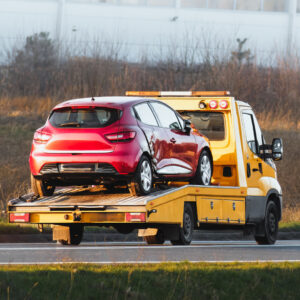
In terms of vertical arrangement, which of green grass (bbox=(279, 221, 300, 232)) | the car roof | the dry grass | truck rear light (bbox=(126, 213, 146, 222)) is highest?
the car roof

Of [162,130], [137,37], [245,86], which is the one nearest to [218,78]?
[245,86]

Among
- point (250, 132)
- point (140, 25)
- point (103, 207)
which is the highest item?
point (140, 25)

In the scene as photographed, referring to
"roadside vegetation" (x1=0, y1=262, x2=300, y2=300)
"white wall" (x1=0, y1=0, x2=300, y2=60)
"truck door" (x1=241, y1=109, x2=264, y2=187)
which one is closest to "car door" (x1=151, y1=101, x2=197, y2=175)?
"truck door" (x1=241, y1=109, x2=264, y2=187)

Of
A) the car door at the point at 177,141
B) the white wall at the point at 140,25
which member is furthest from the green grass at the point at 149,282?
the white wall at the point at 140,25

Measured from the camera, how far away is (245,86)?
40000mm

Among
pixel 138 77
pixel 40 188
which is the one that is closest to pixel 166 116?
pixel 40 188

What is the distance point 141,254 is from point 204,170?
2404 mm

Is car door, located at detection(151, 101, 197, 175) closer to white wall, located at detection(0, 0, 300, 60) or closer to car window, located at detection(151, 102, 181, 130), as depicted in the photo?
car window, located at detection(151, 102, 181, 130)

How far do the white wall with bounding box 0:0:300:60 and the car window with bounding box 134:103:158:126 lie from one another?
26.9 metres

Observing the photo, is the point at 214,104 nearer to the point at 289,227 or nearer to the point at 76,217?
the point at 76,217

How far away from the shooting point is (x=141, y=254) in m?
13.6

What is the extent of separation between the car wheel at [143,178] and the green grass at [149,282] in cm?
199

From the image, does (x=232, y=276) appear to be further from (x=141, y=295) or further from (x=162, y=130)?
(x=162, y=130)

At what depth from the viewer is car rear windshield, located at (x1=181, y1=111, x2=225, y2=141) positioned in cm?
1644
